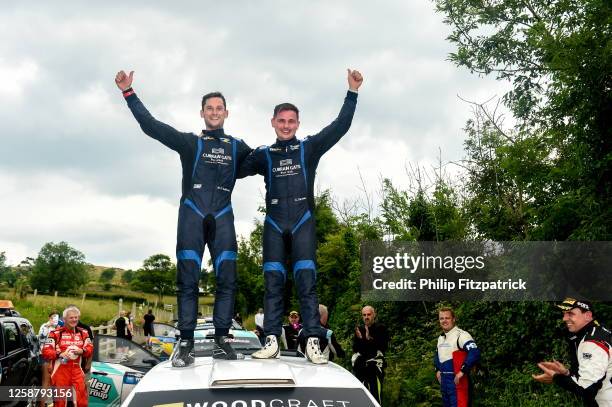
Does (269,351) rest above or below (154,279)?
below

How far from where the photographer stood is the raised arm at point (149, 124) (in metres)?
4.84

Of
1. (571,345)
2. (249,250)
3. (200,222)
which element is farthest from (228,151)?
(249,250)

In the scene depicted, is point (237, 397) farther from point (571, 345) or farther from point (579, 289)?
point (579, 289)

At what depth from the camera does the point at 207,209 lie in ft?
15.1

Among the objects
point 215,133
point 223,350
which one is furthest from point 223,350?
point 215,133

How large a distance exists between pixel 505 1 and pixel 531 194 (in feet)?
41.3

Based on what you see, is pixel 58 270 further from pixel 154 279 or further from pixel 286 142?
pixel 286 142

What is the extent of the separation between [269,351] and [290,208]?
1.15 metres

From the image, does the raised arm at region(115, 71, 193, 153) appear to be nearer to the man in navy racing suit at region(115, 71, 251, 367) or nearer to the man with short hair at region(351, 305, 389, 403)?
the man in navy racing suit at region(115, 71, 251, 367)

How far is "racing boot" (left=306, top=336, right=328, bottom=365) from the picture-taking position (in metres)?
3.86

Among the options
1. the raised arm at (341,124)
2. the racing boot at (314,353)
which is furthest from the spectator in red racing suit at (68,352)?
the racing boot at (314,353)

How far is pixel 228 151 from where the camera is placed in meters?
4.80

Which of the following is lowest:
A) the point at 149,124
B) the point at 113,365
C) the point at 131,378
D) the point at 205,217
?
the point at 131,378

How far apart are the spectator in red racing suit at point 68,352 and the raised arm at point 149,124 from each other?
5.48 meters
